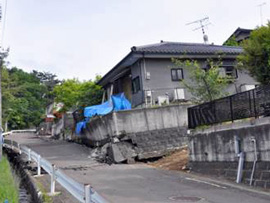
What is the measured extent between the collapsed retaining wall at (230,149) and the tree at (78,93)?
56.3 ft

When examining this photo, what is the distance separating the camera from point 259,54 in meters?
12.6

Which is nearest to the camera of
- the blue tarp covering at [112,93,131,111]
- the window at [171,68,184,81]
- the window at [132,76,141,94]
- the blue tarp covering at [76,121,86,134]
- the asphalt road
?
the asphalt road

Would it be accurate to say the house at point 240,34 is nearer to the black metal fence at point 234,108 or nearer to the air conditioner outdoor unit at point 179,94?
the air conditioner outdoor unit at point 179,94

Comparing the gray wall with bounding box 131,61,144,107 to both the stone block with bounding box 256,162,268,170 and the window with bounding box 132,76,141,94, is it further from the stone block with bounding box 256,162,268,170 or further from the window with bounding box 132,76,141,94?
the stone block with bounding box 256,162,268,170

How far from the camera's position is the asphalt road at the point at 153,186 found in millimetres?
8719

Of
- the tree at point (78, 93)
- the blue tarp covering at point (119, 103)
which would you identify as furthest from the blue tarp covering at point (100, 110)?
the tree at point (78, 93)

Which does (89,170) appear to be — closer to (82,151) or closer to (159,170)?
(159,170)

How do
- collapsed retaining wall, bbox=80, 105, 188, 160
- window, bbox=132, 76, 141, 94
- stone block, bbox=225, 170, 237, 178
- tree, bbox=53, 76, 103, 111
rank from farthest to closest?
1. tree, bbox=53, 76, 103, 111
2. window, bbox=132, 76, 141, 94
3. collapsed retaining wall, bbox=80, 105, 188, 160
4. stone block, bbox=225, 170, 237, 178

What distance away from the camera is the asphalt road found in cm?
872

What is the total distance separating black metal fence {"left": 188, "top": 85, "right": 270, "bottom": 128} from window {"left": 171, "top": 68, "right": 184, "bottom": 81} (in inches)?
340

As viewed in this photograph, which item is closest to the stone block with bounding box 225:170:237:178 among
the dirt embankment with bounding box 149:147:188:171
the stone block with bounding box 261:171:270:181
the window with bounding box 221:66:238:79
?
the stone block with bounding box 261:171:270:181

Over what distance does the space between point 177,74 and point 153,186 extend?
13.5 meters

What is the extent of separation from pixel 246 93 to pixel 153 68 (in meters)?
11.6

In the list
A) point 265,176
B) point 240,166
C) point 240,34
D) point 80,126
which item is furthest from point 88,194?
point 240,34
